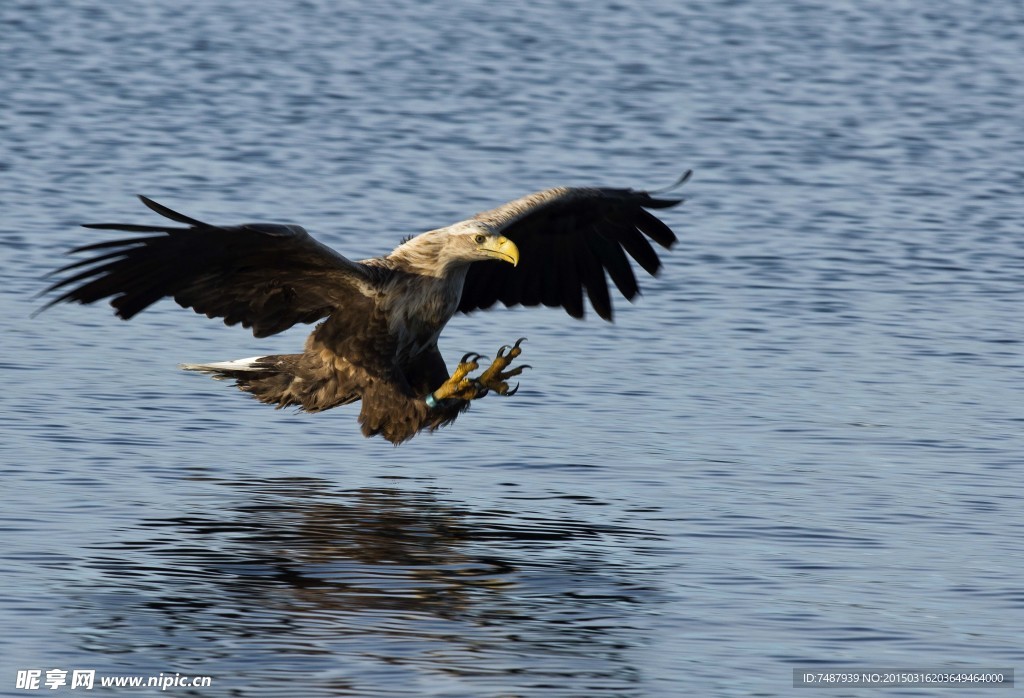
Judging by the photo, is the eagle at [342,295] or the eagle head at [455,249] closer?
the eagle at [342,295]

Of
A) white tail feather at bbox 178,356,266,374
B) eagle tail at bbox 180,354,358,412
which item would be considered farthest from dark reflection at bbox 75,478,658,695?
white tail feather at bbox 178,356,266,374

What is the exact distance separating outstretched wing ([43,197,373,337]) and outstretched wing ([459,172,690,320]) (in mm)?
1480

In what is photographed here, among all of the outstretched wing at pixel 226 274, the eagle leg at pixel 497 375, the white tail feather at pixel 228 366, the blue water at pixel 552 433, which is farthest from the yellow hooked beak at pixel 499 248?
the white tail feather at pixel 228 366

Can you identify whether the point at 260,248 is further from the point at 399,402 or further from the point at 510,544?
the point at 510,544

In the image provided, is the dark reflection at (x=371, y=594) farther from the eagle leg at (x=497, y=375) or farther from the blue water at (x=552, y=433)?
the eagle leg at (x=497, y=375)

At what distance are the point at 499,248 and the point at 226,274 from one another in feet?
4.29

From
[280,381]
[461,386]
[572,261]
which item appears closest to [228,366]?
[280,381]

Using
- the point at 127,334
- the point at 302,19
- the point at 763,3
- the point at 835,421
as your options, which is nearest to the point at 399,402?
the point at 835,421

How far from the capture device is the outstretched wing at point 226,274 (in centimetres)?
912

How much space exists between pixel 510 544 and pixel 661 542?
69cm

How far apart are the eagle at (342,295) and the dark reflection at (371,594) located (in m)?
0.51

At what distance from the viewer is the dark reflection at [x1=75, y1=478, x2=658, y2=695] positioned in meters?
7.75

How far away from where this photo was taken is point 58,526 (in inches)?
368

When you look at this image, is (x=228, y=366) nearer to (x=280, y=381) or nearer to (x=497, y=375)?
(x=280, y=381)
